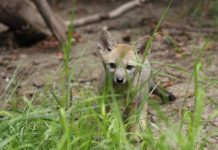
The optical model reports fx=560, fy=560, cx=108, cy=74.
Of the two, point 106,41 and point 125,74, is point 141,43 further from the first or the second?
point 125,74

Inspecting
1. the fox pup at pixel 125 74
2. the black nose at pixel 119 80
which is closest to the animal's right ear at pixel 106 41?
the fox pup at pixel 125 74

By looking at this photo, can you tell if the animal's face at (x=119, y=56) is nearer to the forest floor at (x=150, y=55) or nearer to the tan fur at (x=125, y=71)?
the tan fur at (x=125, y=71)

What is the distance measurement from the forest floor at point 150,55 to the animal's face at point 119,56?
470mm

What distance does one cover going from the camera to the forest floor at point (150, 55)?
20.9 ft

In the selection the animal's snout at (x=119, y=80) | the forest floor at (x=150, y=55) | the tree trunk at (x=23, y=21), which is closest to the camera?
the animal's snout at (x=119, y=80)

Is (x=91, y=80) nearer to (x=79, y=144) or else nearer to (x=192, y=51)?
(x=192, y=51)

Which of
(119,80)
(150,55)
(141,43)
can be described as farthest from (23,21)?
(119,80)

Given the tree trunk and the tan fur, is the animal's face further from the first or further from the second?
the tree trunk

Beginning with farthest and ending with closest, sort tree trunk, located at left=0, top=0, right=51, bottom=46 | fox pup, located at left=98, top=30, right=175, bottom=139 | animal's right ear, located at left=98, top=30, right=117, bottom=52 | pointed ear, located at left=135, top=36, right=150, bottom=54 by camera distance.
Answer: tree trunk, located at left=0, top=0, right=51, bottom=46 < animal's right ear, located at left=98, top=30, right=117, bottom=52 < pointed ear, located at left=135, top=36, right=150, bottom=54 < fox pup, located at left=98, top=30, right=175, bottom=139

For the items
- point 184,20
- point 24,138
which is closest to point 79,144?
point 24,138

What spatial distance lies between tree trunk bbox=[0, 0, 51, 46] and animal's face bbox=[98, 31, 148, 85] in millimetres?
2897

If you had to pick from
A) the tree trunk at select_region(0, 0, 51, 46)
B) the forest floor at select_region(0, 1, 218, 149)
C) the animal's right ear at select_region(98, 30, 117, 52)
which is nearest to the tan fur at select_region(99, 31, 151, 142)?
the animal's right ear at select_region(98, 30, 117, 52)

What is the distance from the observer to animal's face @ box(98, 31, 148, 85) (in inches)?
192

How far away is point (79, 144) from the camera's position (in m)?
3.96
